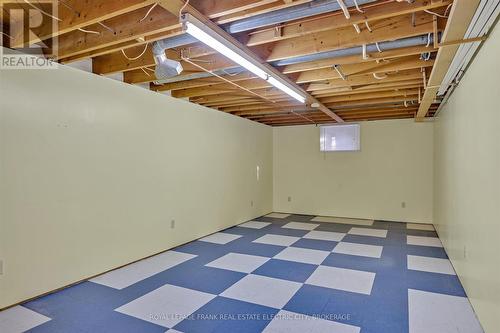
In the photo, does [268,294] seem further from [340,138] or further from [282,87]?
[340,138]

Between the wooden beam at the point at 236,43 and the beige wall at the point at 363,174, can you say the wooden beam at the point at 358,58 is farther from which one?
the beige wall at the point at 363,174

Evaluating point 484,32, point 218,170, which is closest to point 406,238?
point 218,170

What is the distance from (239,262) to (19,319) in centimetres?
242

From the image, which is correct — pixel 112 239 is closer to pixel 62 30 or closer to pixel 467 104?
pixel 62 30

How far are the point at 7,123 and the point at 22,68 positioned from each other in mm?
571

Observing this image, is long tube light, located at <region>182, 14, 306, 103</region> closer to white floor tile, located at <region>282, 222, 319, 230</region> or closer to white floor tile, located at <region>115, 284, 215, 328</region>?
white floor tile, located at <region>115, 284, 215, 328</region>

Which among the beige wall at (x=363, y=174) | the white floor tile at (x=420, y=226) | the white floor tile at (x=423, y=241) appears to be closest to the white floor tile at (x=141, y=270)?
the white floor tile at (x=423, y=241)

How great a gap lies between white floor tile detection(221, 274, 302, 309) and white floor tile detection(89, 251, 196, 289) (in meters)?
1.09

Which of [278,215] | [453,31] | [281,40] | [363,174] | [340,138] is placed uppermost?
[281,40]

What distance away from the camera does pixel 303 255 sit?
4.46m

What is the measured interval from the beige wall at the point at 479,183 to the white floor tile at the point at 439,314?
10 centimetres

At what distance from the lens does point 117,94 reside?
12.6 ft

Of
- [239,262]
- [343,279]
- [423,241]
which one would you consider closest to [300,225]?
[423,241]

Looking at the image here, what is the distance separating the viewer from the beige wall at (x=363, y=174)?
22.4 ft
